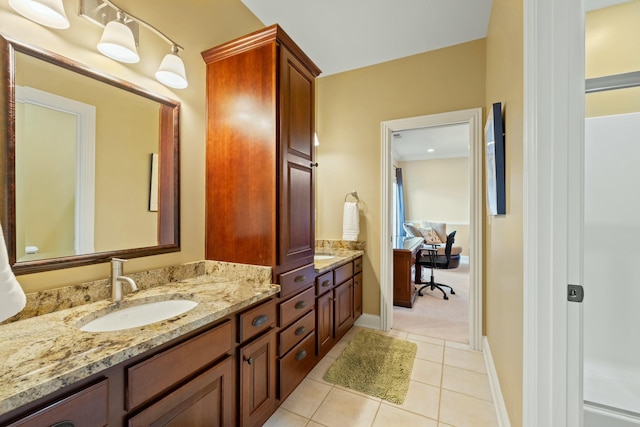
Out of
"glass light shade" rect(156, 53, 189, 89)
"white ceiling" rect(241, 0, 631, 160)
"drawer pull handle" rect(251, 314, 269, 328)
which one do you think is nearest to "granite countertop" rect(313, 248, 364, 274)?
"drawer pull handle" rect(251, 314, 269, 328)

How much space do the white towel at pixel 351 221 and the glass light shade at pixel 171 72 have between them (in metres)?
1.82

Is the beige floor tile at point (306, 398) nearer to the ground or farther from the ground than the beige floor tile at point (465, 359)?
farther from the ground

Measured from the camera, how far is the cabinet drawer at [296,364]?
5.11 feet

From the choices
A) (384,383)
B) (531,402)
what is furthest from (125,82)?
(384,383)

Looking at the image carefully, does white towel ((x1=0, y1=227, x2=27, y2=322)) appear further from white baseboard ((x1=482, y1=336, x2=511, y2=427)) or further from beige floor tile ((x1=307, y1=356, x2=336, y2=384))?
white baseboard ((x1=482, y1=336, x2=511, y2=427))

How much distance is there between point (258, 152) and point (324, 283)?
1.13 metres

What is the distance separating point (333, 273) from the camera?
221 centimetres

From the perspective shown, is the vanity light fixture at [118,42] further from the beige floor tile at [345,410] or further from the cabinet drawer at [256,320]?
the beige floor tile at [345,410]

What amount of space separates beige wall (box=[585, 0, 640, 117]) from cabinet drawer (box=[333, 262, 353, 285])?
88.7 inches

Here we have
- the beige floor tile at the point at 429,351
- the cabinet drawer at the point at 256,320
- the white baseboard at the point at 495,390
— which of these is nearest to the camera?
the cabinet drawer at the point at 256,320

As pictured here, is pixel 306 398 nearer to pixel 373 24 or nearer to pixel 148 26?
pixel 148 26

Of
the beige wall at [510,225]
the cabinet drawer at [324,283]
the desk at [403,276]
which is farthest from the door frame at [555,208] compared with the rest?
the desk at [403,276]

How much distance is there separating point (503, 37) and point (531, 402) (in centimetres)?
192

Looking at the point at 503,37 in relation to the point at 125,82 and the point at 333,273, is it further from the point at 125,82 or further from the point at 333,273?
the point at 125,82
